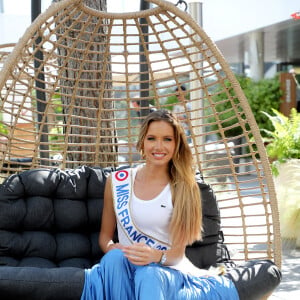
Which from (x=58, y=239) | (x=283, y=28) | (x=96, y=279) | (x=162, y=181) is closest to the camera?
(x=96, y=279)

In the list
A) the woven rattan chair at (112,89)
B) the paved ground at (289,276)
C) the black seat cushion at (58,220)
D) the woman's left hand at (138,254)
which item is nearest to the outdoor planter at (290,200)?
the paved ground at (289,276)

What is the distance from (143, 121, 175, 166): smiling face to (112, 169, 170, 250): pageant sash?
19cm

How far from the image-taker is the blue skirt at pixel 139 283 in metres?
2.13

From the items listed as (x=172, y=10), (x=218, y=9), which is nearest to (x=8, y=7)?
(x=218, y=9)

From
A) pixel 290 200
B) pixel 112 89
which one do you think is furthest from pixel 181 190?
pixel 290 200

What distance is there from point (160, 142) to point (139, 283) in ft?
2.15

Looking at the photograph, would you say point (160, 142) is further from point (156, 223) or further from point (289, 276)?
point (289, 276)

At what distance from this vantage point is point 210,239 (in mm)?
2963

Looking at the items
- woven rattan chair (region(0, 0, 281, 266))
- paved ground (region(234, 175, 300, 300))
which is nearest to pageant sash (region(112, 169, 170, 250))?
woven rattan chair (region(0, 0, 281, 266))

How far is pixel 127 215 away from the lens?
253cm

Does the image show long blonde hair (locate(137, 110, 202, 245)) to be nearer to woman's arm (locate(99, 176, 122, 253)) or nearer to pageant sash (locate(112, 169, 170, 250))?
pageant sash (locate(112, 169, 170, 250))

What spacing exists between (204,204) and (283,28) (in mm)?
10071

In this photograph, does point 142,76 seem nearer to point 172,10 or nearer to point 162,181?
point 172,10

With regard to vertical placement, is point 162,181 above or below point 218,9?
below
